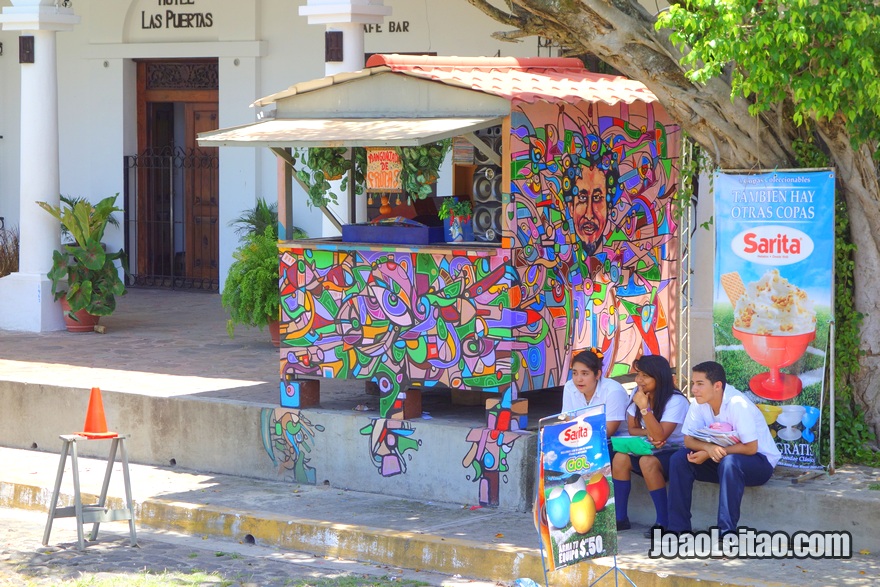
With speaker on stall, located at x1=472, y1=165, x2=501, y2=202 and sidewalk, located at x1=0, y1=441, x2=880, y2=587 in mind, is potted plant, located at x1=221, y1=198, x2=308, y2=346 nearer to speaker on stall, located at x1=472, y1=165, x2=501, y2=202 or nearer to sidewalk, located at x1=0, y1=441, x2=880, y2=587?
sidewalk, located at x1=0, y1=441, x2=880, y2=587

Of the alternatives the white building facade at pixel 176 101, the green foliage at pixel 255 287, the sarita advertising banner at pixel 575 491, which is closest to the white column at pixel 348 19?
the green foliage at pixel 255 287

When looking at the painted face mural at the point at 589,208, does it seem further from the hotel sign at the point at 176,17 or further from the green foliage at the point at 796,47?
the hotel sign at the point at 176,17

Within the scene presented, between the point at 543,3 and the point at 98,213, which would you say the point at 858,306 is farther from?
the point at 98,213

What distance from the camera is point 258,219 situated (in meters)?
15.1

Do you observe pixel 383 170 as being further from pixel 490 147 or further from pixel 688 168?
pixel 688 168

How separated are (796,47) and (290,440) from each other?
174 inches

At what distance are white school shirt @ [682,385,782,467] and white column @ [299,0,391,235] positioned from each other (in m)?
4.91

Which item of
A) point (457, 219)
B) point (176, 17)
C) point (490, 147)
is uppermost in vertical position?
point (176, 17)

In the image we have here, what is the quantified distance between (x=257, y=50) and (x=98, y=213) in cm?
302

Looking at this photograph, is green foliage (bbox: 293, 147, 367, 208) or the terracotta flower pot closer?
green foliage (bbox: 293, 147, 367, 208)

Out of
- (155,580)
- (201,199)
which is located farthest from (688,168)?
(201,199)

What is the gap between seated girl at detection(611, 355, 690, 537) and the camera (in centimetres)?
769

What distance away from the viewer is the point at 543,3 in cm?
810

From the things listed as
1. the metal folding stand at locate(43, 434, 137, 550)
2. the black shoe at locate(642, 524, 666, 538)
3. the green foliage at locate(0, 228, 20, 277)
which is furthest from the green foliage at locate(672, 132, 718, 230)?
the green foliage at locate(0, 228, 20, 277)
